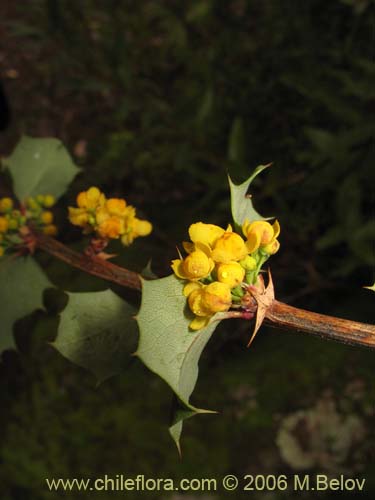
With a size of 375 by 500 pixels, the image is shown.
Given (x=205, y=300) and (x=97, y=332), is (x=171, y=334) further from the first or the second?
(x=97, y=332)

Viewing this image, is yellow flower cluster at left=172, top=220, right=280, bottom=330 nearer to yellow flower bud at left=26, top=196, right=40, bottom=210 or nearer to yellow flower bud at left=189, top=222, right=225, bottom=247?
yellow flower bud at left=189, top=222, right=225, bottom=247

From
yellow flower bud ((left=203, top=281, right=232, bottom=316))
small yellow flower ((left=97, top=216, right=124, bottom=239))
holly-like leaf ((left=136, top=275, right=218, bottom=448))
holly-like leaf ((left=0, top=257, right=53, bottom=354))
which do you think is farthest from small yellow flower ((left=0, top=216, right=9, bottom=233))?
yellow flower bud ((left=203, top=281, right=232, bottom=316))

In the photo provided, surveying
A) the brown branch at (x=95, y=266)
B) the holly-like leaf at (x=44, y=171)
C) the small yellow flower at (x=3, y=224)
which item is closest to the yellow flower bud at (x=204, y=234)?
the brown branch at (x=95, y=266)

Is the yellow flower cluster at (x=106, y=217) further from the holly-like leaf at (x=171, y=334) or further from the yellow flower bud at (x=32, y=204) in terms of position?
the holly-like leaf at (x=171, y=334)

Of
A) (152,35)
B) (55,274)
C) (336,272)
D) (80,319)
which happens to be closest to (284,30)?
(152,35)

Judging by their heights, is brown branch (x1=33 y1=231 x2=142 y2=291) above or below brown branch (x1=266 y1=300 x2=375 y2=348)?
below

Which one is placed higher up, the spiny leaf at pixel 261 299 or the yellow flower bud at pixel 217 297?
the yellow flower bud at pixel 217 297
